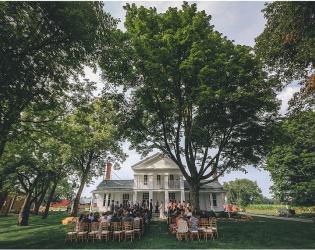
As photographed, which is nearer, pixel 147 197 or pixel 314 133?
pixel 314 133

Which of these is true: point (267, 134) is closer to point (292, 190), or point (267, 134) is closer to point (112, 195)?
A: point (292, 190)

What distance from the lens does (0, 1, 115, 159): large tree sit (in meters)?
5.17

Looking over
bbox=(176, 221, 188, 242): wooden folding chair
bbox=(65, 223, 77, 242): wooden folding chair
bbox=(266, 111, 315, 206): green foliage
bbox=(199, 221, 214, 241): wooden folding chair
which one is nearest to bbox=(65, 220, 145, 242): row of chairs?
bbox=(65, 223, 77, 242): wooden folding chair

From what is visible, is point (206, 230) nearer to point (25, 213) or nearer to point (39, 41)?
point (39, 41)

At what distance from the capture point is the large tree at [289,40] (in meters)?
7.39

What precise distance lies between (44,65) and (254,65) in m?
11.0

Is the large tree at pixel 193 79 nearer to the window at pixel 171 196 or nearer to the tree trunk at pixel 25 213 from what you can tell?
the tree trunk at pixel 25 213

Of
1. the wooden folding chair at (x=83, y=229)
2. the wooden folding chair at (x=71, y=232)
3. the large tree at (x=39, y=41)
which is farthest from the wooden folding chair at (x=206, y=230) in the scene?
the large tree at (x=39, y=41)

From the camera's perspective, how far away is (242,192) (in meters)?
68.8

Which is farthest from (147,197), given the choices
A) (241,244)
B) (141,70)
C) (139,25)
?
(139,25)

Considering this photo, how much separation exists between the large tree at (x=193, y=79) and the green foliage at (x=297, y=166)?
42.0ft

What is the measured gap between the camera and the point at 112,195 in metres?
25.6

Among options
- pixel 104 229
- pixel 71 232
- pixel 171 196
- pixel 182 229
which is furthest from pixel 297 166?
pixel 71 232

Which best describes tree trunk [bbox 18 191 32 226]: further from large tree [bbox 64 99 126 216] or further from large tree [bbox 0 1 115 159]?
large tree [bbox 0 1 115 159]
